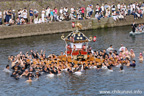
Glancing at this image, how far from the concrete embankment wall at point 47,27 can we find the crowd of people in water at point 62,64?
13.6m

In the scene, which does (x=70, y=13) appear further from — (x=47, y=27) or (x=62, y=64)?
(x=62, y=64)

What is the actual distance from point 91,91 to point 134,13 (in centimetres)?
3839

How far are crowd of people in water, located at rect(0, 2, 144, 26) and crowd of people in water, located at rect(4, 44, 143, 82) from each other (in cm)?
1524

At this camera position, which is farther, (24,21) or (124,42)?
(24,21)

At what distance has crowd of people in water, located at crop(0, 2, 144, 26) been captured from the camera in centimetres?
5397

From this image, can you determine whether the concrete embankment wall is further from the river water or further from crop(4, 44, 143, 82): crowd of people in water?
crop(4, 44, 143, 82): crowd of people in water

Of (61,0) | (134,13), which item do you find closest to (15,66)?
(61,0)

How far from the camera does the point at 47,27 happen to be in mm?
56375

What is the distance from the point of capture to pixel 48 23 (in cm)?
5612

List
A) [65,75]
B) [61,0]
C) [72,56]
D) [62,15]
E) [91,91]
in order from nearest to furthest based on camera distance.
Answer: [91,91]
[65,75]
[72,56]
[62,15]
[61,0]

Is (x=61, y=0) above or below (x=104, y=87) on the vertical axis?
above

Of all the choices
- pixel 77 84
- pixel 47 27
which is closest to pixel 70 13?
pixel 47 27

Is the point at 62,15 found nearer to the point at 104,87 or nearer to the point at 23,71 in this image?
the point at 23,71

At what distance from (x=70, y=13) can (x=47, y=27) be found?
224 inches
